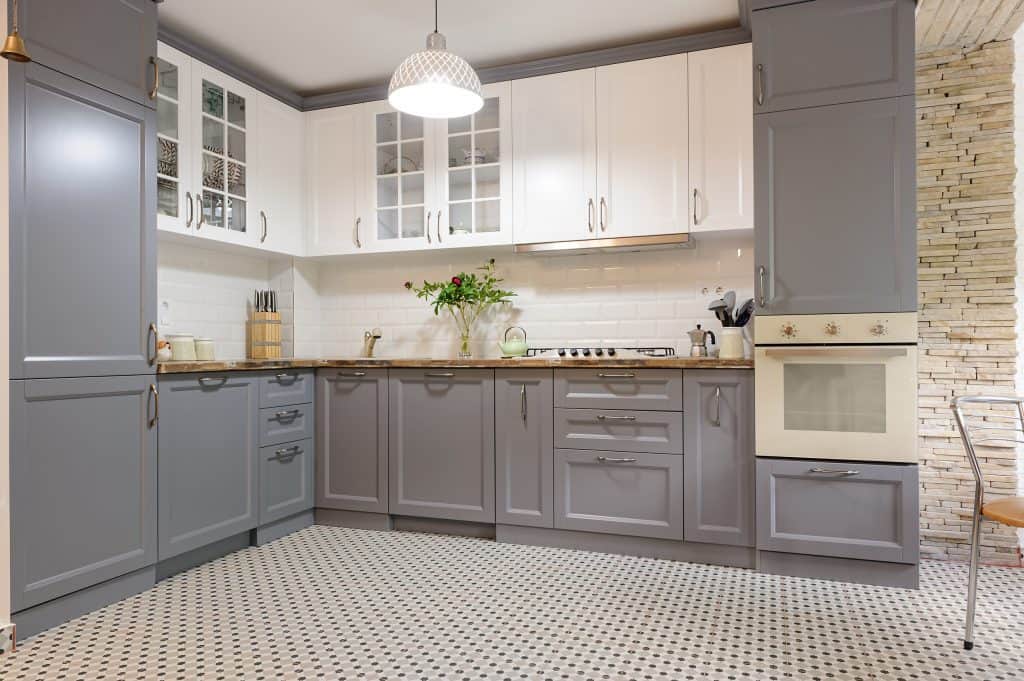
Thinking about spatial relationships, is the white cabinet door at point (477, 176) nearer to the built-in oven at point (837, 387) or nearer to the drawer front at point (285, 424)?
the drawer front at point (285, 424)

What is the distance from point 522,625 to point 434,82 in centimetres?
199

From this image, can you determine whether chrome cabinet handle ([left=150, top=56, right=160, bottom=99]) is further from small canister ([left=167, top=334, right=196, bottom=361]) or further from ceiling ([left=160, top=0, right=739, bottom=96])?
small canister ([left=167, top=334, right=196, bottom=361])

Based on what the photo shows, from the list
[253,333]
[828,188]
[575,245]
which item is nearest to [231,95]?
[253,333]

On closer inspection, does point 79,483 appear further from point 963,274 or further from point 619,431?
point 963,274

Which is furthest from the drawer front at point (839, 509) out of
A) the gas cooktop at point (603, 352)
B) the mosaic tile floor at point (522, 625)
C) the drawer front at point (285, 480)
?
the drawer front at point (285, 480)

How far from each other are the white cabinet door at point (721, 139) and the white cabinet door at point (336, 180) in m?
1.90

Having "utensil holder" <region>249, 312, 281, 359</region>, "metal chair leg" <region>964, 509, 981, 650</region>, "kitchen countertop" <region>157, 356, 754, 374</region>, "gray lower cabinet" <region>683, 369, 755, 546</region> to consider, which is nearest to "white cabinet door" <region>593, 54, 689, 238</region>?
"kitchen countertop" <region>157, 356, 754, 374</region>

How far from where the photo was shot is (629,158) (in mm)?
3570

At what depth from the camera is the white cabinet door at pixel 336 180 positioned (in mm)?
4156

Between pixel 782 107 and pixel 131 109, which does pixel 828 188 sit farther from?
pixel 131 109

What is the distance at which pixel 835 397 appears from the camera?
9.52 ft

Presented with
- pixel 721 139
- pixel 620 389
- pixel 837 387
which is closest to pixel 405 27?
pixel 721 139

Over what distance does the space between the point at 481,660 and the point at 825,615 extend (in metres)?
1.28

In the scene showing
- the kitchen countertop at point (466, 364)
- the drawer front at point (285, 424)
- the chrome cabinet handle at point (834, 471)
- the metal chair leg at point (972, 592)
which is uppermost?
the kitchen countertop at point (466, 364)
